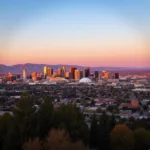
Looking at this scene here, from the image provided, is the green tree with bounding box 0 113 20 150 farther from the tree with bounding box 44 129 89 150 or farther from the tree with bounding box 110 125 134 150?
the tree with bounding box 110 125 134 150

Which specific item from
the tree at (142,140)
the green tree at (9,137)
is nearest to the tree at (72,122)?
the green tree at (9,137)

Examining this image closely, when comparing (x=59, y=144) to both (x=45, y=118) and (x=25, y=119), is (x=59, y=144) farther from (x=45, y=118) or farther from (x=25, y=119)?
(x=45, y=118)

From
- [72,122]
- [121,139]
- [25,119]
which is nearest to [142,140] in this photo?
Answer: [121,139]

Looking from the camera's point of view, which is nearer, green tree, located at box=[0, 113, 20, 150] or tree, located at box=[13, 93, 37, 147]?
green tree, located at box=[0, 113, 20, 150]

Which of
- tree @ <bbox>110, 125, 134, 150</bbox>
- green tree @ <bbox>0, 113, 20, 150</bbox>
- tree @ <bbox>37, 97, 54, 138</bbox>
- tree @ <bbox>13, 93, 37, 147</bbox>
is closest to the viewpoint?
green tree @ <bbox>0, 113, 20, 150</bbox>

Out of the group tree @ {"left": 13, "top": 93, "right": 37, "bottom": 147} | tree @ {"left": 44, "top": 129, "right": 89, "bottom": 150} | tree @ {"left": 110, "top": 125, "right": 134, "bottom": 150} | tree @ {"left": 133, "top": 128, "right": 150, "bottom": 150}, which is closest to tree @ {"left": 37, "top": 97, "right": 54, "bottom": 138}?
tree @ {"left": 13, "top": 93, "right": 37, "bottom": 147}

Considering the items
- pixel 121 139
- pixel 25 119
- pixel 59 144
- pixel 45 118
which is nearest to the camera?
pixel 59 144

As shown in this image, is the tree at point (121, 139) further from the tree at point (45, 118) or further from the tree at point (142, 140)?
the tree at point (45, 118)

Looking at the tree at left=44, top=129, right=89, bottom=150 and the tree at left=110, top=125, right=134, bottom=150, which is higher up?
the tree at left=44, top=129, right=89, bottom=150

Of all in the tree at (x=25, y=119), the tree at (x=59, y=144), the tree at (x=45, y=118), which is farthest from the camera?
the tree at (x=45, y=118)
